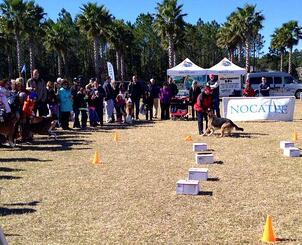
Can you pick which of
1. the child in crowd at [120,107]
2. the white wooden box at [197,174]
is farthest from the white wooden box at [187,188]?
the child in crowd at [120,107]

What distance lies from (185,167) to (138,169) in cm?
99

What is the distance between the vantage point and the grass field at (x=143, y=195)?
19.4ft

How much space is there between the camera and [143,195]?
7750 mm

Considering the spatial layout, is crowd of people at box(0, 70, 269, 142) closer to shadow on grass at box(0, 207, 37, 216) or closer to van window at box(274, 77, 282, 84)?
shadow on grass at box(0, 207, 37, 216)

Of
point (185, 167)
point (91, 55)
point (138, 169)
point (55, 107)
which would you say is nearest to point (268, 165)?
point (185, 167)

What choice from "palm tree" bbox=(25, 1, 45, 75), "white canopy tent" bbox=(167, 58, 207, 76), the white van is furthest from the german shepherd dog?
"palm tree" bbox=(25, 1, 45, 75)

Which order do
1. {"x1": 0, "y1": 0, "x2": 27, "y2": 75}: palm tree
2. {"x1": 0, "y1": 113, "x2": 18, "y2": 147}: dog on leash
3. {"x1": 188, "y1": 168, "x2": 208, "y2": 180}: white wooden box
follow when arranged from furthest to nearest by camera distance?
{"x1": 0, "y1": 0, "x2": 27, "y2": 75}: palm tree
{"x1": 0, "y1": 113, "x2": 18, "y2": 147}: dog on leash
{"x1": 188, "y1": 168, "x2": 208, "y2": 180}: white wooden box

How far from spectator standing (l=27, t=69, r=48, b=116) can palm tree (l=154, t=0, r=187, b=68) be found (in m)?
39.2

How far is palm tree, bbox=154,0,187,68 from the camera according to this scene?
55844 millimetres

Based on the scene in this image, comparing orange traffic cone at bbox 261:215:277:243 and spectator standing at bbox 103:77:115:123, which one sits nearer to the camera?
orange traffic cone at bbox 261:215:277:243

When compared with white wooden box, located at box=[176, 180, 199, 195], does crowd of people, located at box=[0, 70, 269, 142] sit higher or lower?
higher

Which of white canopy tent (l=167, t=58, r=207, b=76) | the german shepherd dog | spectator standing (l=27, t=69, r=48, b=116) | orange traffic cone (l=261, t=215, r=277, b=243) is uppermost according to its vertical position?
white canopy tent (l=167, t=58, r=207, b=76)

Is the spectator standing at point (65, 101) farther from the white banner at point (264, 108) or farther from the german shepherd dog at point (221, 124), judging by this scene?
the white banner at point (264, 108)

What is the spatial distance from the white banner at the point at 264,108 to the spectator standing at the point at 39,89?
309 inches
